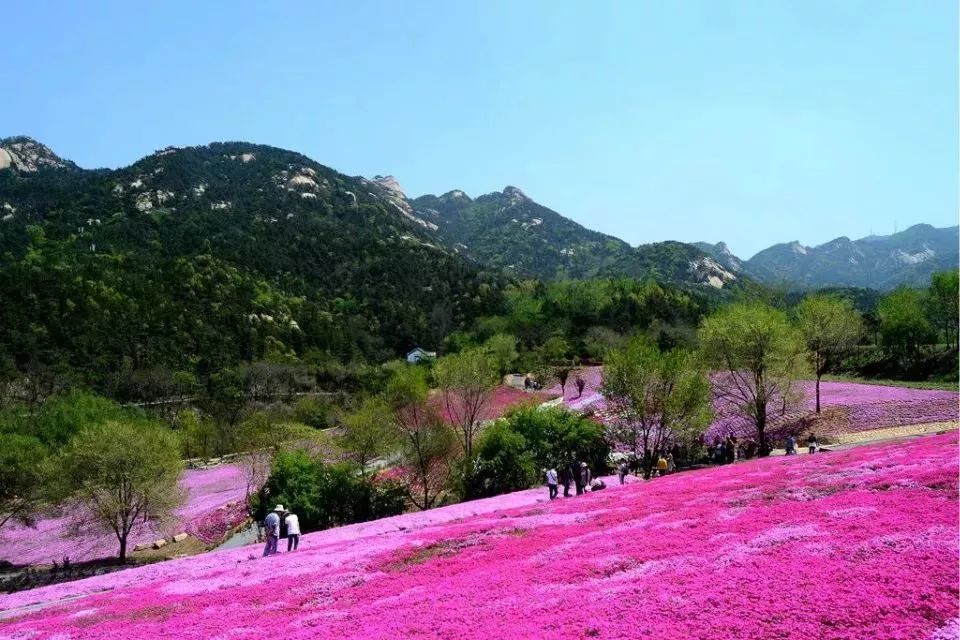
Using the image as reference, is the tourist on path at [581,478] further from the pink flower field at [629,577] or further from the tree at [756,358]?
the tree at [756,358]

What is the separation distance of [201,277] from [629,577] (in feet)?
431

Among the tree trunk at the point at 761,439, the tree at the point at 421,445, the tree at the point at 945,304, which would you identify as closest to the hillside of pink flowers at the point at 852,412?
the tree trunk at the point at 761,439

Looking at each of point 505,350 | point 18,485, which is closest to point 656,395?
point 18,485

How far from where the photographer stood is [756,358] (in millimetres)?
40844

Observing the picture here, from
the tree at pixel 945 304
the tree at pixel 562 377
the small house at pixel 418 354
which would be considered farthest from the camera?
the small house at pixel 418 354

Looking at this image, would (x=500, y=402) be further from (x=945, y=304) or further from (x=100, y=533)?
(x=945, y=304)

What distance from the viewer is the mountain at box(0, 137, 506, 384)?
100375 mm

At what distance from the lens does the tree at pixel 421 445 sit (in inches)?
1399

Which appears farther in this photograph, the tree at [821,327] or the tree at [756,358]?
the tree at [821,327]

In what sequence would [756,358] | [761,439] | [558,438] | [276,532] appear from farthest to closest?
1. [756,358]
2. [761,439]
3. [558,438]
4. [276,532]

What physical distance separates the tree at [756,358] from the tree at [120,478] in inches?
1435

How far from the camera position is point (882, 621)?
7.07 metres

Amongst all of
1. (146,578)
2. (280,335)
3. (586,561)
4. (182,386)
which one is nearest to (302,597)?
(586,561)

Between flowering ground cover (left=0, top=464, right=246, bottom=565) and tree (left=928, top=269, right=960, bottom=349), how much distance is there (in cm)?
8709
